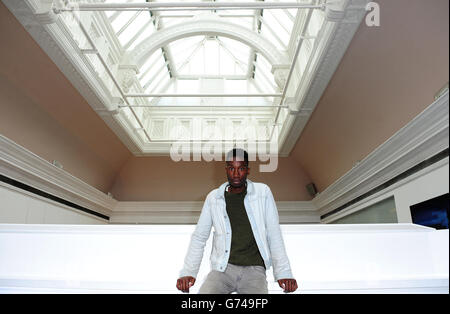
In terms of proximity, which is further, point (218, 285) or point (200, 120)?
point (200, 120)

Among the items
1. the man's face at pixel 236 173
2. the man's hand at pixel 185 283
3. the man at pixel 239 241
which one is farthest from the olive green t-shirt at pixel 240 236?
the man's hand at pixel 185 283

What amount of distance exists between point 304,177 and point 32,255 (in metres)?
8.74

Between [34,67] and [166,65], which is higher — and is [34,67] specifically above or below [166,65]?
below

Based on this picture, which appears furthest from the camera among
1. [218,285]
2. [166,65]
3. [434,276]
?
[166,65]

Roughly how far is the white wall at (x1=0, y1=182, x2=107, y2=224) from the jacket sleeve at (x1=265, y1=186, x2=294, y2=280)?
4.95 metres

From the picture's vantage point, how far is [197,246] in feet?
9.43

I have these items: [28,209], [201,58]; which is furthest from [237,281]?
[201,58]

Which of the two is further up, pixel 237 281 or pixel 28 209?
pixel 28 209

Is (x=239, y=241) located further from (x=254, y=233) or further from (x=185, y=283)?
(x=185, y=283)

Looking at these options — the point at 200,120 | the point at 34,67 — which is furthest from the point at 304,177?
the point at 34,67

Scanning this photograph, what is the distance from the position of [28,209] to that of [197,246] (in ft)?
16.5

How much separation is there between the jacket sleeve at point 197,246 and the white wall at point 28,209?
438 cm

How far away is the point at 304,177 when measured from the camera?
36.1ft

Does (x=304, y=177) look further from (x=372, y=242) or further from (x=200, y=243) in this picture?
(x=200, y=243)
